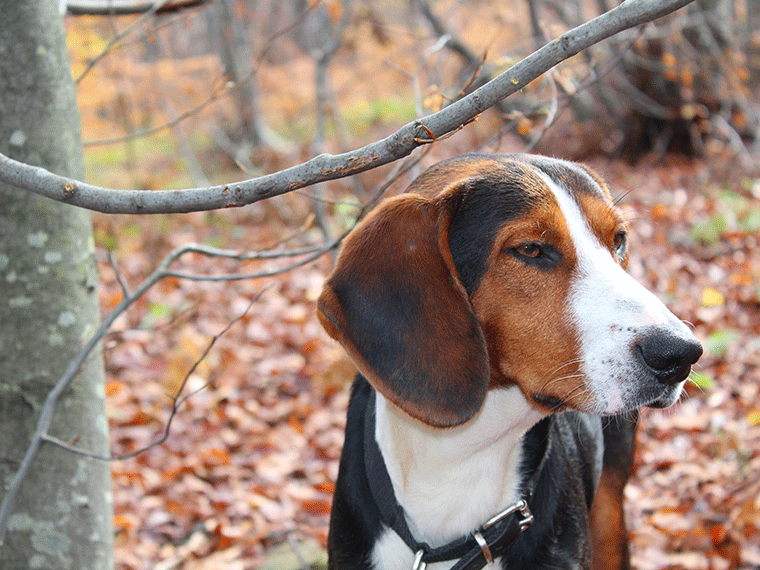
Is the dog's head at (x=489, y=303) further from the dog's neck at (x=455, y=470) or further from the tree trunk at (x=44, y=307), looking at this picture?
the tree trunk at (x=44, y=307)

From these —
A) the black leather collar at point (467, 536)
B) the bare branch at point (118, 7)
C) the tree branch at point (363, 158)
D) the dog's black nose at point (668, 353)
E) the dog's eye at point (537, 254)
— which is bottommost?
the black leather collar at point (467, 536)

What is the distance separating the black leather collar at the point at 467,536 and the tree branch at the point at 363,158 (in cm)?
121

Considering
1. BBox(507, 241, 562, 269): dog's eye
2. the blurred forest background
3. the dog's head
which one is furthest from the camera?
the blurred forest background

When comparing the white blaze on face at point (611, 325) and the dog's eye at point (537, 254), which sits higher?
the dog's eye at point (537, 254)

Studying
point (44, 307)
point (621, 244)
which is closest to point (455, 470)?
point (621, 244)

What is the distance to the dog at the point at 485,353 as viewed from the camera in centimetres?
221

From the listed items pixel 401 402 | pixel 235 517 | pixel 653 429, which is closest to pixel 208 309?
pixel 235 517

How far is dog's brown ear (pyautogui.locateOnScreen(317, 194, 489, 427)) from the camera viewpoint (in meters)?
2.27

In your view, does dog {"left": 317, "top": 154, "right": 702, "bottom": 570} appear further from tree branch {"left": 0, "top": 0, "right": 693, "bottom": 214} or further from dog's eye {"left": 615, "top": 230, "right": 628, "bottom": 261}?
tree branch {"left": 0, "top": 0, "right": 693, "bottom": 214}

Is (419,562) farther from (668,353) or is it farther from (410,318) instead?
(668,353)

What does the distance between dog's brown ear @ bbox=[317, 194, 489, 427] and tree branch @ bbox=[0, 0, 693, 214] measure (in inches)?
21.0

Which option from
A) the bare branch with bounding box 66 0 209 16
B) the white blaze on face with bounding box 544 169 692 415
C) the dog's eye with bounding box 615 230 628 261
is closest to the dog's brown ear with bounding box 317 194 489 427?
the white blaze on face with bounding box 544 169 692 415

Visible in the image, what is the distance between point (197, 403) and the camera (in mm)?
5707

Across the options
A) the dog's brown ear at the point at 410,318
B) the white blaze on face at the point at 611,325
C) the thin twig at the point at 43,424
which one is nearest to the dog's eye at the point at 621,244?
the white blaze on face at the point at 611,325
